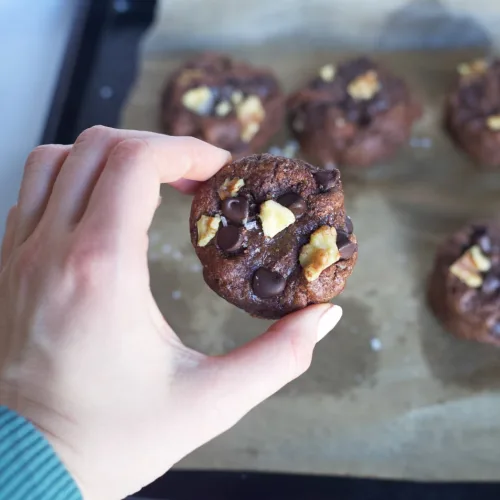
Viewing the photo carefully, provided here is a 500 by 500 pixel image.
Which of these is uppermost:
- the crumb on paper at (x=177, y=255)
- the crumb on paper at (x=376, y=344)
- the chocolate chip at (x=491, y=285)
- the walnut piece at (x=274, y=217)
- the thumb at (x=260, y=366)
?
the walnut piece at (x=274, y=217)

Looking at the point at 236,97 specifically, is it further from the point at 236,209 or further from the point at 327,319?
the point at 327,319

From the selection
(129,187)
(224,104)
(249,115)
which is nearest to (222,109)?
(224,104)

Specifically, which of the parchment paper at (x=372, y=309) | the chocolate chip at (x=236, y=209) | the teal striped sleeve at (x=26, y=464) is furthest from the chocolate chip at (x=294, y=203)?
the parchment paper at (x=372, y=309)

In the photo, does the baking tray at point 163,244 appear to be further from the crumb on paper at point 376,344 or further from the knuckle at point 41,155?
the knuckle at point 41,155

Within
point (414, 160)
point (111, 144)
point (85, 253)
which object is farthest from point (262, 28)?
point (85, 253)

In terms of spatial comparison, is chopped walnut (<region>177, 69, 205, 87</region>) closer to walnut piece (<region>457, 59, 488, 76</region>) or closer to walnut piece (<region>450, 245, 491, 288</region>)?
walnut piece (<region>457, 59, 488, 76</region>)

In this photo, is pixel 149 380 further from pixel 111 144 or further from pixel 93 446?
pixel 111 144
